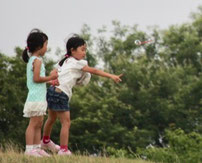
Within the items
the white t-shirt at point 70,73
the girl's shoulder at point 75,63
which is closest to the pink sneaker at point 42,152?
the white t-shirt at point 70,73

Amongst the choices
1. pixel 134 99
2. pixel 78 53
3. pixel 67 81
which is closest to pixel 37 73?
pixel 67 81

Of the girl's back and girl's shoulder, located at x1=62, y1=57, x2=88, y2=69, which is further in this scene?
girl's shoulder, located at x1=62, y1=57, x2=88, y2=69

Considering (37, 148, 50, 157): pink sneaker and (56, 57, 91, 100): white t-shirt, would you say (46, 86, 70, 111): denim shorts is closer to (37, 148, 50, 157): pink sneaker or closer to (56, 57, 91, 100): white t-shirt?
(56, 57, 91, 100): white t-shirt

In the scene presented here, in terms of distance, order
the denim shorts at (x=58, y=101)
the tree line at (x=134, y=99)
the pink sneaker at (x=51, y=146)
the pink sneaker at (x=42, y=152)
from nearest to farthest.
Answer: the pink sneaker at (x=42, y=152) → the denim shorts at (x=58, y=101) → the pink sneaker at (x=51, y=146) → the tree line at (x=134, y=99)

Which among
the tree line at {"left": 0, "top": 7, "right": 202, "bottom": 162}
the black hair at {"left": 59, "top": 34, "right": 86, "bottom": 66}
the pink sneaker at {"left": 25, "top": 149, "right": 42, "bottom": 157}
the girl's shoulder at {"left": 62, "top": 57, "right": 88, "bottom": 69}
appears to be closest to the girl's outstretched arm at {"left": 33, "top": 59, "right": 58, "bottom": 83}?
the girl's shoulder at {"left": 62, "top": 57, "right": 88, "bottom": 69}

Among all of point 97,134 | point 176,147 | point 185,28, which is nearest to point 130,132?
point 97,134

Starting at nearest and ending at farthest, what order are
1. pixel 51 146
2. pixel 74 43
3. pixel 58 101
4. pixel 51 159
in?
pixel 51 159 → pixel 58 101 → pixel 74 43 → pixel 51 146

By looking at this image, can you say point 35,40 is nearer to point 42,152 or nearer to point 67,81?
point 67,81

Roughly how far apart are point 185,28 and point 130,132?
960 cm

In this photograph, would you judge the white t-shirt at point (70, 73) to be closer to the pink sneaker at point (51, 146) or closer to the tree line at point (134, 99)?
the pink sneaker at point (51, 146)

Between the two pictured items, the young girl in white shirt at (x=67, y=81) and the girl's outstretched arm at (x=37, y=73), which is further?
the young girl in white shirt at (x=67, y=81)

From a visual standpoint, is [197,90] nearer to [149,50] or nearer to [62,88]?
[149,50]

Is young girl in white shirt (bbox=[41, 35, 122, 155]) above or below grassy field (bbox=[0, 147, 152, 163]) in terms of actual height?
above

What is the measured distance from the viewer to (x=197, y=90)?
32438 mm
